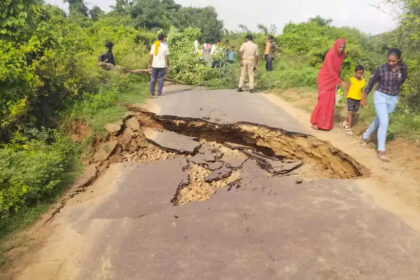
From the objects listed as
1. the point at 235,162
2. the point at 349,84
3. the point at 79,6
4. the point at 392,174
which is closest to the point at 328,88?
the point at 349,84

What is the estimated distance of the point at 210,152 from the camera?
562cm

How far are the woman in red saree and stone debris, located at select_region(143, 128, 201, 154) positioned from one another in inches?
92.8

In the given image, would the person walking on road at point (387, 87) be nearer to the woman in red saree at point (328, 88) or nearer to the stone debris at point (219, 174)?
the woman in red saree at point (328, 88)

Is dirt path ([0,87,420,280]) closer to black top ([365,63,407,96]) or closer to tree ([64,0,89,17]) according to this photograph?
black top ([365,63,407,96])

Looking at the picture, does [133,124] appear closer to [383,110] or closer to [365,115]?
[383,110]

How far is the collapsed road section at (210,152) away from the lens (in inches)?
185

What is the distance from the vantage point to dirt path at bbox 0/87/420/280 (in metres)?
2.75

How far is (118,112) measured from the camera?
6.57 meters

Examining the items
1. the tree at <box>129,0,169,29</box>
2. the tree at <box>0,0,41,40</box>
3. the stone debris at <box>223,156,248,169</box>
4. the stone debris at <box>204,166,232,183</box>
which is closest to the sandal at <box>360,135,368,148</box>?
the stone debris at <box>223,156,248,169</box>

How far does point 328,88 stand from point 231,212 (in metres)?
3.54

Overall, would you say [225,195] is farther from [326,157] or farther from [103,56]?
[103,56]

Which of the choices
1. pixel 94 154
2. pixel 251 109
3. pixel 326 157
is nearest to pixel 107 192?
pixel 94 154

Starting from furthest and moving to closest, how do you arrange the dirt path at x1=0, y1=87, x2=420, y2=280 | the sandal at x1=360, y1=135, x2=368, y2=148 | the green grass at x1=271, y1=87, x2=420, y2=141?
the green grass at x1=271, y1=87, x2=420, y2=141 < the sandal at x1=360, y1=135, x2=368, y2=148 < the dirt path at x1=0, y1=87, x2=420, y2=280

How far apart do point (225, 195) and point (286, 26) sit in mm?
17897
